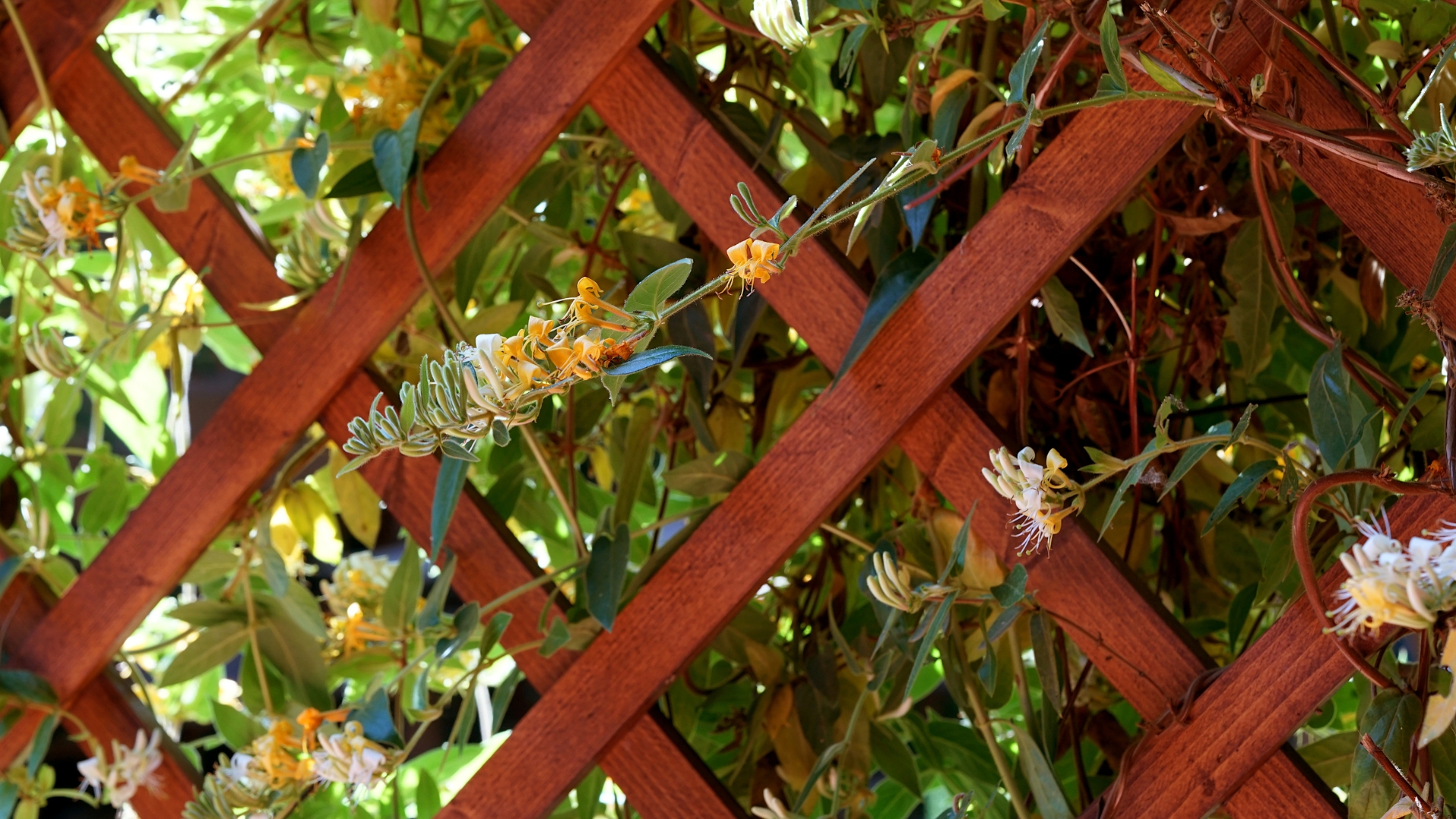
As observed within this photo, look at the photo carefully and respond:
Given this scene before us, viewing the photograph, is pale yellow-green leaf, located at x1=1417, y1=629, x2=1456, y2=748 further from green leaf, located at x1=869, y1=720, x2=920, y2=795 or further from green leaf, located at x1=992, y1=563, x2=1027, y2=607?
green leaf, located at x1=869, y1=720, x2=920, y2=795

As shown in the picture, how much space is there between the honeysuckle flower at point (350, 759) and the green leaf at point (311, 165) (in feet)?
0.92

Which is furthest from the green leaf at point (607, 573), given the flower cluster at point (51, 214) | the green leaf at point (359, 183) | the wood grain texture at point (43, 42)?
the wood grain texture at point (43, 42)

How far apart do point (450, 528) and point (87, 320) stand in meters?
0.33

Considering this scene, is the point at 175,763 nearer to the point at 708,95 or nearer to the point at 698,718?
the point at 698,718

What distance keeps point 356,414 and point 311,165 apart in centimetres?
15

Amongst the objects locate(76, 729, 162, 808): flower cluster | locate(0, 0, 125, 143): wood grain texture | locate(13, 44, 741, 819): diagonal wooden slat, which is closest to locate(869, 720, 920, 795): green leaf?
locate(13, 44, 741, 819): diagonal wooden slat

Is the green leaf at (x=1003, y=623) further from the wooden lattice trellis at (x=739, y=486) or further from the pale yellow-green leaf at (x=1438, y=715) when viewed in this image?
the pale yellow-green leaf at (x=1438, y=715)

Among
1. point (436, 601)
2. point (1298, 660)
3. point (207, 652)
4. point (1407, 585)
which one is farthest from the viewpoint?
point (207, 652)

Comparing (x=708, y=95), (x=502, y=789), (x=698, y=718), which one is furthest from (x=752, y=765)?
(x=708, y=95)

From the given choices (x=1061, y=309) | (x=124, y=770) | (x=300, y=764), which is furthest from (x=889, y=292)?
(x=124, y=770)

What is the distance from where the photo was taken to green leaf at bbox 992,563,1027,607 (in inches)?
19.0

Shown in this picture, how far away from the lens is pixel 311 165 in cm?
62

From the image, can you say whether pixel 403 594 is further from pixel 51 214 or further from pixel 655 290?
pixel 655 290

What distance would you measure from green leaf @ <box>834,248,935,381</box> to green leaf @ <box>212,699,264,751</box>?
44 cm
